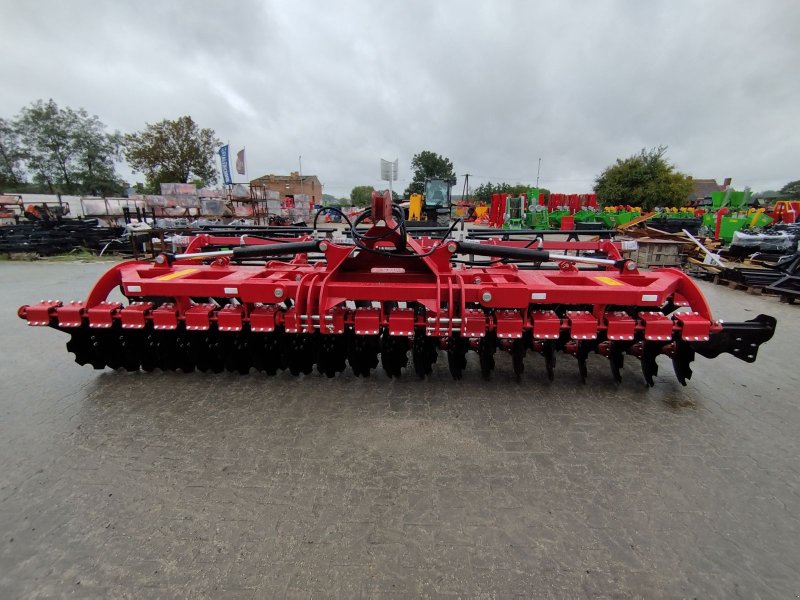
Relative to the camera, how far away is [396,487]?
229cm

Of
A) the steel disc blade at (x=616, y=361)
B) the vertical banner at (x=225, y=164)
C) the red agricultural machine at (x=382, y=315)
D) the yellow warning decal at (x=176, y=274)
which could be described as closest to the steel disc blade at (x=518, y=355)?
the red agricultural machine at (x=382, y=315)

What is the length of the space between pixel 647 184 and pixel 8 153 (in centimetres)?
6620

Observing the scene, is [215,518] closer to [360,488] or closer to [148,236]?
[360,488]

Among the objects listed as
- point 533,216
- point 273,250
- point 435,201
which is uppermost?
point 435,201

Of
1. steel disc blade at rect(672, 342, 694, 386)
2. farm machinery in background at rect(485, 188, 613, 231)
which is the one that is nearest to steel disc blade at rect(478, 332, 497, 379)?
steel disc blade at rect(672, 342, 694, 386)

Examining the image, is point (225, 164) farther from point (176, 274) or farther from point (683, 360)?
point (683, 360)

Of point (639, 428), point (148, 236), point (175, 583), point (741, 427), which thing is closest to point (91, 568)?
point (175, 583)

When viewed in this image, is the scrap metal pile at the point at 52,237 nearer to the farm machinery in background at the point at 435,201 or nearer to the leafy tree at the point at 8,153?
the farm machinery in background at the point at 435,201

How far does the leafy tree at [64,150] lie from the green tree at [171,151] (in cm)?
491

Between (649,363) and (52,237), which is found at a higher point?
(52,237)

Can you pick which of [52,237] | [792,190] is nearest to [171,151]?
[52,237]

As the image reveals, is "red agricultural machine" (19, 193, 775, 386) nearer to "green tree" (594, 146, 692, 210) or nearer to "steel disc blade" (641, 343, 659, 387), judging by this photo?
"steel disc blade" (641, 343, 659, 387)

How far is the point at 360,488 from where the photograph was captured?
2275 millimetres

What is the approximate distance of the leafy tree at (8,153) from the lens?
128ft
